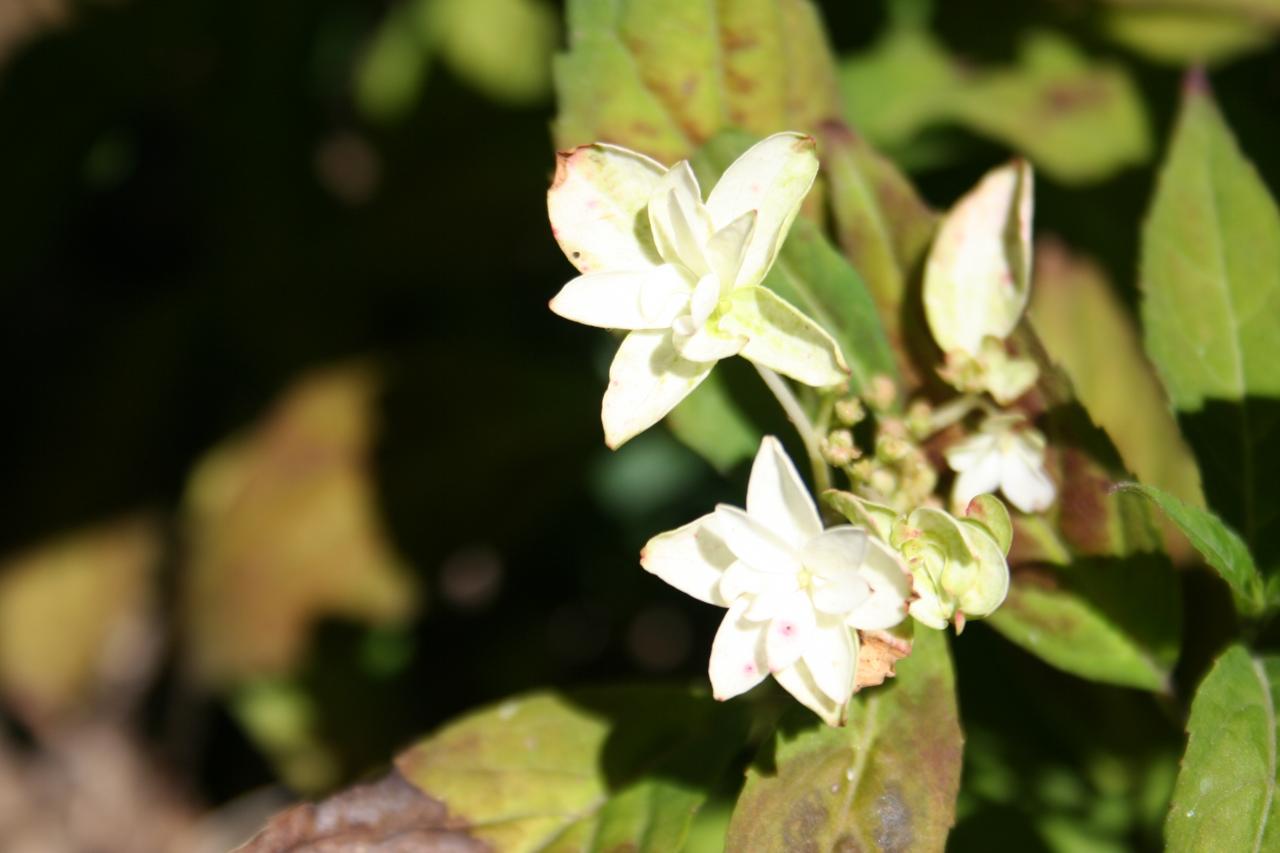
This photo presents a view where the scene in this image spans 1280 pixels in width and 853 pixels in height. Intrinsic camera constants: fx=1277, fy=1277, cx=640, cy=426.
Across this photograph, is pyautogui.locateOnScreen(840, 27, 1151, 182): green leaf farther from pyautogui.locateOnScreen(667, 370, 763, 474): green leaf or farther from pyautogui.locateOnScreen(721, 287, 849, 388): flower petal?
pyautogui.locateOnScreen(721, 287, 849, 388): flower petal

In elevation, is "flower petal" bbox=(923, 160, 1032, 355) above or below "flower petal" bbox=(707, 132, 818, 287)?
below

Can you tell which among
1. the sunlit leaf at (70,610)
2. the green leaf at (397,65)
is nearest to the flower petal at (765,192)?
the green leaf at (397,65)

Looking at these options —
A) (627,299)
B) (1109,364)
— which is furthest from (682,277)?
(1109,364)

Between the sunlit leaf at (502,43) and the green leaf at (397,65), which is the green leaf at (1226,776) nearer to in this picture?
the sunlit leaf at (502,43)

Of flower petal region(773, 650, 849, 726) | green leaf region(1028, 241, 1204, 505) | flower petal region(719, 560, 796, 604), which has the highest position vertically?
A: flower petal region(719, 560, 796, 604)

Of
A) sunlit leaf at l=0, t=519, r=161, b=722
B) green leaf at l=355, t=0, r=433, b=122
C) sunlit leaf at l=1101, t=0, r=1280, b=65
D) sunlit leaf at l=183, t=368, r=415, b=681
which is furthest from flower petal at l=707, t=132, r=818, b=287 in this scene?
sunlit leaf at l=0, t=519, r=161, b=722

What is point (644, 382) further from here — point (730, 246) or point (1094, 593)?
point (1094, 593)

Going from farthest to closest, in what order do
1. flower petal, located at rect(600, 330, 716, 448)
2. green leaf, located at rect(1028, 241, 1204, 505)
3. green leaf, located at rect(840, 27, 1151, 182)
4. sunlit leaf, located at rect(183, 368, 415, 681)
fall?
1. sunlit leaf, located at rect(183, 368, 415, 681)
2. green leaf, located at rect(840, 27, 1151, 182)
3. green leaf, located at rect(1028, 241, 1204, 505)
4. flower petal, located at rect(600, 330, 716, 448)

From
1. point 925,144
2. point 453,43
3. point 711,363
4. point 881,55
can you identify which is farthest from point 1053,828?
point 453,43
